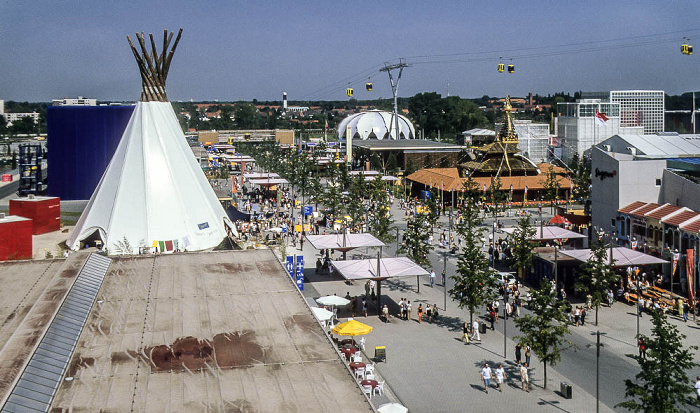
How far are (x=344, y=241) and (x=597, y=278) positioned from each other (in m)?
10.8

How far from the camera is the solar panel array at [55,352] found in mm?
10828

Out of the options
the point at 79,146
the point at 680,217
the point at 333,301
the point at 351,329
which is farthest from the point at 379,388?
the point at 79,146

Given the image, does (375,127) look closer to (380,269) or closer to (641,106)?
(641,106)

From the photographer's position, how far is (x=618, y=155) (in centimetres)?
3575

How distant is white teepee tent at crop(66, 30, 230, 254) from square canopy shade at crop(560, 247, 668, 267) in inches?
609

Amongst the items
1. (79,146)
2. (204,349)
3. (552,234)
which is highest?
(79,146)

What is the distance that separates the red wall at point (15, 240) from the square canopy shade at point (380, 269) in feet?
46.5

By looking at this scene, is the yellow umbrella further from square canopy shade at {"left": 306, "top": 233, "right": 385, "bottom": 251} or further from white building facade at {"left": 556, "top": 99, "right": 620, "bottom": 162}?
white building facade at {"left": 556, "top": 99, "right": 620, "bottom": 162}

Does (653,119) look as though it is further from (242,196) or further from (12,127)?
(12,127)

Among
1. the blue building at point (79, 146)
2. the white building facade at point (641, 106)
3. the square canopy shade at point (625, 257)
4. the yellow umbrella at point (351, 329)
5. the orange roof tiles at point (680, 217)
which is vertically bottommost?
the yellow umbrella at point (351, 329)

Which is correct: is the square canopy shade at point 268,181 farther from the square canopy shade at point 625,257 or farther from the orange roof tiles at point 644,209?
the square canopy shade at point 625,257

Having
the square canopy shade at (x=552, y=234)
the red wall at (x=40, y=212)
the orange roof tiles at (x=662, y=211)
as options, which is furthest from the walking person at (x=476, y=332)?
the red wall at (x=40, y=212)

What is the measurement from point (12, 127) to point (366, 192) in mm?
Result: 128700

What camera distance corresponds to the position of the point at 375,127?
372 ft
